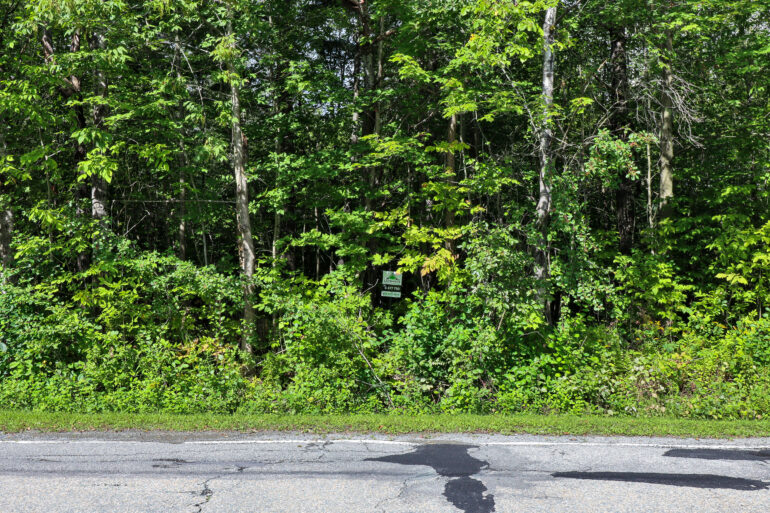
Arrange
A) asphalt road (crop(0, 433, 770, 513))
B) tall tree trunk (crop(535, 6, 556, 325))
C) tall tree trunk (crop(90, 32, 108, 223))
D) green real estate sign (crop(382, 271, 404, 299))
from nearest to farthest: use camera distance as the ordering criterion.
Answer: asphalt road (crop(0, 433, 770, 513)) → tall tree trunk (crop(535, 6, 556, 325)) → green real estate sign (crop(382, 271, 404, 299)) → tall tree trunk (crop(90, 32, 108, 223))

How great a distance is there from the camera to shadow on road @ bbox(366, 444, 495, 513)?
5047 millimetres

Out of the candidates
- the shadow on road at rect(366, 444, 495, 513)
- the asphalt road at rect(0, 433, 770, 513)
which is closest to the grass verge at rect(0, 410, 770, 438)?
the asphalt road at rect(0, 433, 770, 513)

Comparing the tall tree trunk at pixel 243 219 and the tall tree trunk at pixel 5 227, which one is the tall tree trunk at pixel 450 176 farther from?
the tall tree trunk at pixel 5 227

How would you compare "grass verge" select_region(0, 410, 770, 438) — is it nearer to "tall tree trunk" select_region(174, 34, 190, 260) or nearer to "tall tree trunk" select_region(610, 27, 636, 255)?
"tall tree trunk" select_region(174, 34, 190, 260)

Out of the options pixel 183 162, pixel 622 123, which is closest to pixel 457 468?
pixel 183 162

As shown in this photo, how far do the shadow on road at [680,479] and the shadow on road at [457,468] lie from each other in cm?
100

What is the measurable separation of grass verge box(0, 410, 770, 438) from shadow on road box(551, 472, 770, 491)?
2045 millimetres

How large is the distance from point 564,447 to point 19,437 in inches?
304

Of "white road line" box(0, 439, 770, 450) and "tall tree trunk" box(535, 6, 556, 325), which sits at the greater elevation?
"tall tree trunk" box(535, 6, 556, 325)

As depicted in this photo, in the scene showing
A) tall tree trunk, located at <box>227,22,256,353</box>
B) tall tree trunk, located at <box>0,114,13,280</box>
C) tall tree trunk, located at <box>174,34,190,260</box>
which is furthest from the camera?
tall tree trunk, located at <box>174,34,190,260</box>

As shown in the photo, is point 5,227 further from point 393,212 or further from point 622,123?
point 622,123

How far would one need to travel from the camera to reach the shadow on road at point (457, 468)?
5.05 meters

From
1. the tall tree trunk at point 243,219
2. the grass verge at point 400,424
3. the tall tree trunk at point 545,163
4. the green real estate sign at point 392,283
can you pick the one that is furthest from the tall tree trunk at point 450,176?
the grass verge at point 400,424

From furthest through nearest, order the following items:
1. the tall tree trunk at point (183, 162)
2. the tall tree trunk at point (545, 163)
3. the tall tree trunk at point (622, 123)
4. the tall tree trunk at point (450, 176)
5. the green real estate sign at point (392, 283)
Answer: the tall tree trunk at point (622, 123)
the tall tree trunk at point (450, 176)
the tall tree trunk at point (183, 162)
the green real estate sign at point (392, 283)
the tall tree trunk at point (545, 163)
